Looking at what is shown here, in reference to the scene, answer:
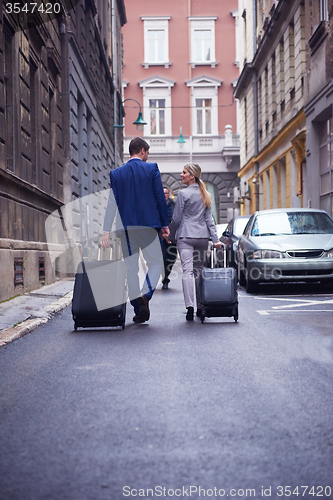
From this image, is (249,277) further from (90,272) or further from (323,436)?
(323,436)

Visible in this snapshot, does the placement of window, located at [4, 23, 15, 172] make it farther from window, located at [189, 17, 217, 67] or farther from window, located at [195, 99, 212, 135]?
window, located at [189, 17, 217, 67]

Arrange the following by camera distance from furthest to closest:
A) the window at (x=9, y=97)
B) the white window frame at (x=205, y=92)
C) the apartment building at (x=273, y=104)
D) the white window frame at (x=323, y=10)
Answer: the white window frame at (x=205, y=92) → the apartment building at (x=273, y=104) → the white window frame at (x=323, y=10) → the window at (x=9, y=97)

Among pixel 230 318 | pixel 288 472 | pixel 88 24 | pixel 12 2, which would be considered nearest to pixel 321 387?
pixel 288 472

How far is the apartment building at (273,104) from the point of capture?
934 inches

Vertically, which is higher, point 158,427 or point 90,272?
point 90,272

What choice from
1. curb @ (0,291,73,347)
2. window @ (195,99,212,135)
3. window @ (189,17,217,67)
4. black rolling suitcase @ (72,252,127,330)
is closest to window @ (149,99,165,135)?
window @ (195,99,212,135)

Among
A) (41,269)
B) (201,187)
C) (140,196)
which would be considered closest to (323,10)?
(41,269)

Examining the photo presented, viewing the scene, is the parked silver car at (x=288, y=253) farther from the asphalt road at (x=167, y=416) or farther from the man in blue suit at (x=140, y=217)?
the asphalt road at (x=167, y=416)

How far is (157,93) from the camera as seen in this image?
1800 inches

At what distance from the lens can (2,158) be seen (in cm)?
954

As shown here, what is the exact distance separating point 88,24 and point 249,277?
13.4 meters

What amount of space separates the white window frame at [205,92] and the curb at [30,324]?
36.7m

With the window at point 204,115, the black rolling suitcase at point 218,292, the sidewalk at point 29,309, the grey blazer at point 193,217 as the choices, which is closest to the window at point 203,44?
the window at point 204,115

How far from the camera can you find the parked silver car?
10930 millimetres
